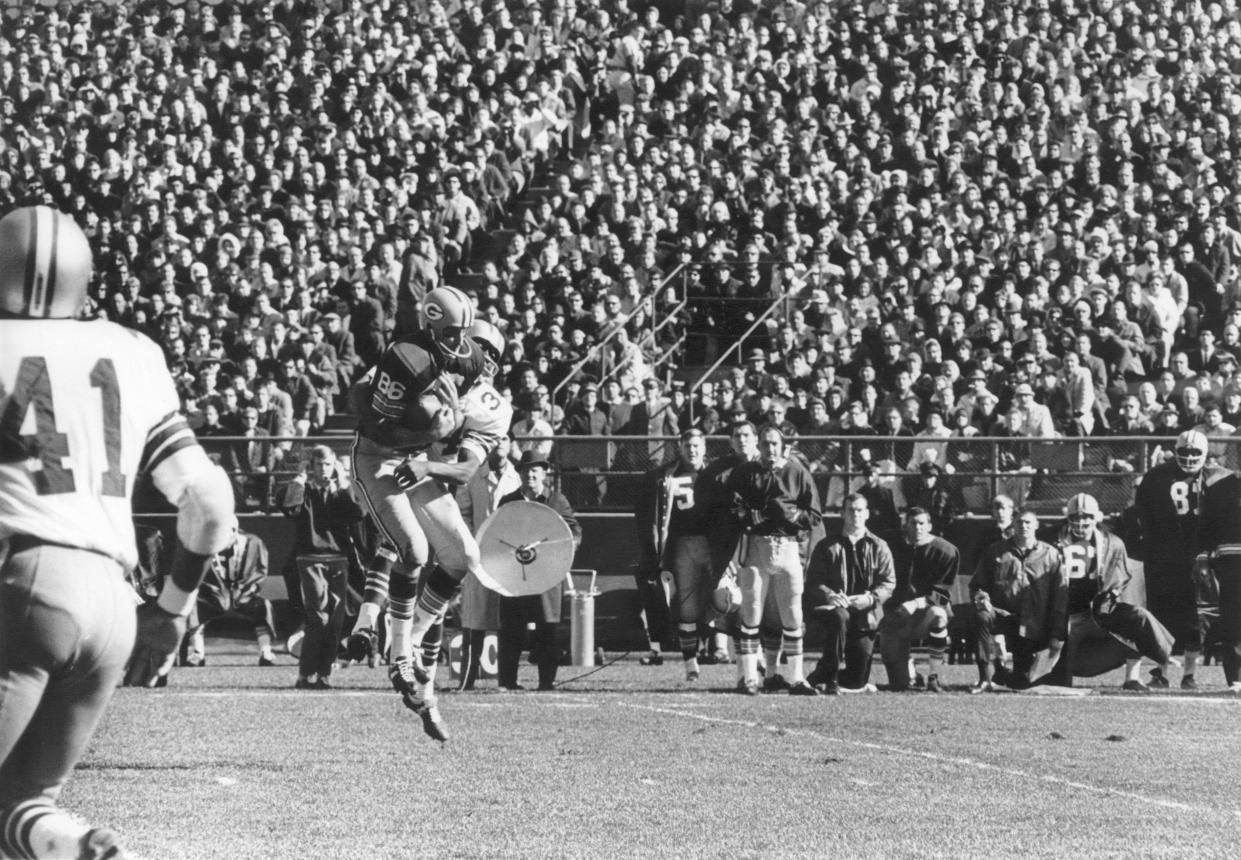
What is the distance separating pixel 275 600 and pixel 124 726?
6124 millimetres

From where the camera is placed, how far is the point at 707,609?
16.3 m

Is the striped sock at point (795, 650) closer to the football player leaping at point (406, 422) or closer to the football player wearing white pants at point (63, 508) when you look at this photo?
the football player leaping at point (406, 422)

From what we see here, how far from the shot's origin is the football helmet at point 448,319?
8383 millimetres

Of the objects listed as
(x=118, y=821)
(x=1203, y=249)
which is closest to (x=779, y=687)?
(x=118, y=821)

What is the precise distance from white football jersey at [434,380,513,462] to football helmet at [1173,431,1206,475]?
8309 millimetres

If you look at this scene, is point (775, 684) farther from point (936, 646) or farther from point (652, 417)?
point (652, 417)

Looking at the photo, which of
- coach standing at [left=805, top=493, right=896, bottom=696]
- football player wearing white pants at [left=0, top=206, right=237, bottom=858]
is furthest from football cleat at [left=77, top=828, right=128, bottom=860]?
coach standing at [left=805, top=493, right=896, bottom=696]

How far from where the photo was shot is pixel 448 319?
839cm

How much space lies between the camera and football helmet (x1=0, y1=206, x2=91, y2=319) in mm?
4652

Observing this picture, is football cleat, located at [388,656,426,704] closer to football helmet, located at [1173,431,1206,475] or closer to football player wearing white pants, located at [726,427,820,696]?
football player wearing white pants, located at [726,427,820,696]

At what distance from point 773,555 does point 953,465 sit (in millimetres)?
3304

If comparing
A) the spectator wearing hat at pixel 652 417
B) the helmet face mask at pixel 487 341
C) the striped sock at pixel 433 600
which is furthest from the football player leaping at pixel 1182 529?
the helmet face mask at pixel 487 341

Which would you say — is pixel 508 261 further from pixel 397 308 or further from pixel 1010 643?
pixel 1010 643

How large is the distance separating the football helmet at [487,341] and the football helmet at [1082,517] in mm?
8070
